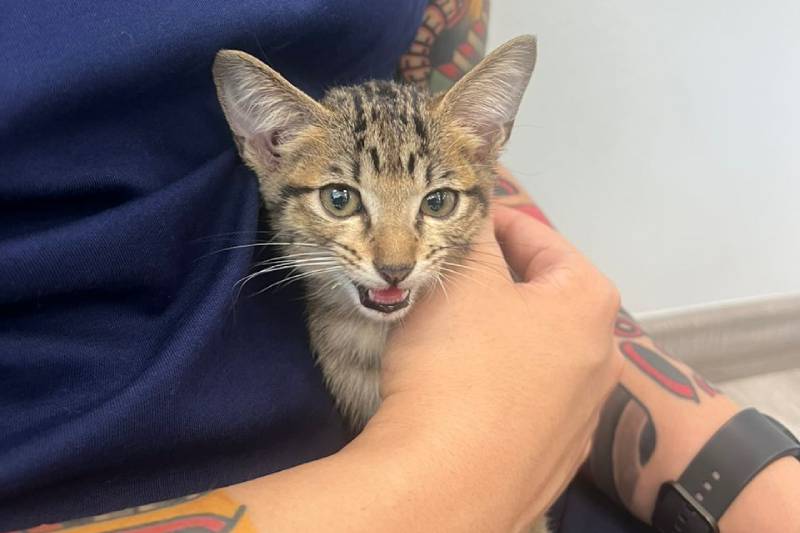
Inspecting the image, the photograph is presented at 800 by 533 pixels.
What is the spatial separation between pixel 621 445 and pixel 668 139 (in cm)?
119

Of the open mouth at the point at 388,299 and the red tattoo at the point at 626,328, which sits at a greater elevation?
the open mouth at the point at 388,299

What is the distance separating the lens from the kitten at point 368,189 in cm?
93

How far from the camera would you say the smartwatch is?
0.95m

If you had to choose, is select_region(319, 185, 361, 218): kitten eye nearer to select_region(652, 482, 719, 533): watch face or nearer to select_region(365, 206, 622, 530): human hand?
select_region(365, 206, 622, 530): human hand

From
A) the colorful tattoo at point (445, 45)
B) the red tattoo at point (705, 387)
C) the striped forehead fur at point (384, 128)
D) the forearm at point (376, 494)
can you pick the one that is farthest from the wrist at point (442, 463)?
the colorful tattoo at point (445, 45)

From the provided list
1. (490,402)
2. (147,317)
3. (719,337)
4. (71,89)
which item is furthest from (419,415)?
(719,337)

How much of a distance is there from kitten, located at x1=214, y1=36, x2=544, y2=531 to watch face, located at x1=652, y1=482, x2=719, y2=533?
0.47m

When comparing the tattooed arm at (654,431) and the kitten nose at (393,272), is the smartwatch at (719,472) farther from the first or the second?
the kitten nose at (393,272)

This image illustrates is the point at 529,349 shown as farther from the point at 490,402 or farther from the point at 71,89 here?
the point at 71,89

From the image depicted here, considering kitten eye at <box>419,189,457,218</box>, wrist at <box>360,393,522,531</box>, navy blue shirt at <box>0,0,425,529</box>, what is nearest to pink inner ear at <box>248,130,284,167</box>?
navy blue shirt at <box>0,0,425,529</box>

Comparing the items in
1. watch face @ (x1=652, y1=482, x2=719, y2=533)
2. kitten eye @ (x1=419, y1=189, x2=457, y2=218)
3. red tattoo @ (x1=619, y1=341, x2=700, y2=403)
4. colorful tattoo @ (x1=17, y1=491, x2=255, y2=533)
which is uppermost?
kitten eye @ (x1=419, y1=189, x2=457, y2=218)

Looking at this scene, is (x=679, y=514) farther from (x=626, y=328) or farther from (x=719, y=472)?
(x=626, y=328)

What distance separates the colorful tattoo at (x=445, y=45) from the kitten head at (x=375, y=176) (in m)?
0.31

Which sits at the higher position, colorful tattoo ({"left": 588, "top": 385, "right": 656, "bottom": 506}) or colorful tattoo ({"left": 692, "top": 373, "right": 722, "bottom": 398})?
colorful tattoo ({"left": 692, "top": 373, "right": 722, "bottom": 398})
